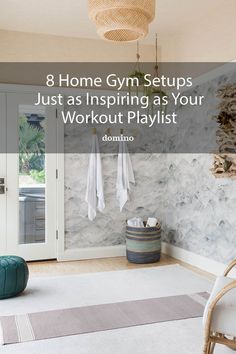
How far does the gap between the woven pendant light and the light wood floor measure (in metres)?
2.83

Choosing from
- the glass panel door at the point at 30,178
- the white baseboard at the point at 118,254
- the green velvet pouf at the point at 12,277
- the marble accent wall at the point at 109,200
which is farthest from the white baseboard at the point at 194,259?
the green velvet pouf at the point at 12,277

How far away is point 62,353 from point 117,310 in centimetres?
84

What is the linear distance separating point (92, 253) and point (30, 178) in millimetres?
1300

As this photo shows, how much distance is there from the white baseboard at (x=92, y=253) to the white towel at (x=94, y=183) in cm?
44

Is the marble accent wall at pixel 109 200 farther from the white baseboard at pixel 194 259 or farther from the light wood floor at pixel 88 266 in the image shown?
the white baseboard at pixel 194 259

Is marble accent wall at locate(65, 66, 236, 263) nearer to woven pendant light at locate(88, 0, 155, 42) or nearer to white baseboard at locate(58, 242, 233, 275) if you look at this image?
white baseboard at locate(58, 242, 233, 275)

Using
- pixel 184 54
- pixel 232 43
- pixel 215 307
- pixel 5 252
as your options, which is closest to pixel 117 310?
pixel 215 307

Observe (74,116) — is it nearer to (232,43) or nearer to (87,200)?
(87,200)

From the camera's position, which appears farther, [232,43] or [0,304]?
[232,43]

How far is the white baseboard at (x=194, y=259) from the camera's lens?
449cm

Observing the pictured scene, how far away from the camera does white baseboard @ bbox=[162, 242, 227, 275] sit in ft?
14.7

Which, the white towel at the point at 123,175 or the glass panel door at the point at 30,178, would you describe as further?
the white towel at the point at 123,175

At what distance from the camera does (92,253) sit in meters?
5.38

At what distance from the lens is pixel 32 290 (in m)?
3.90
